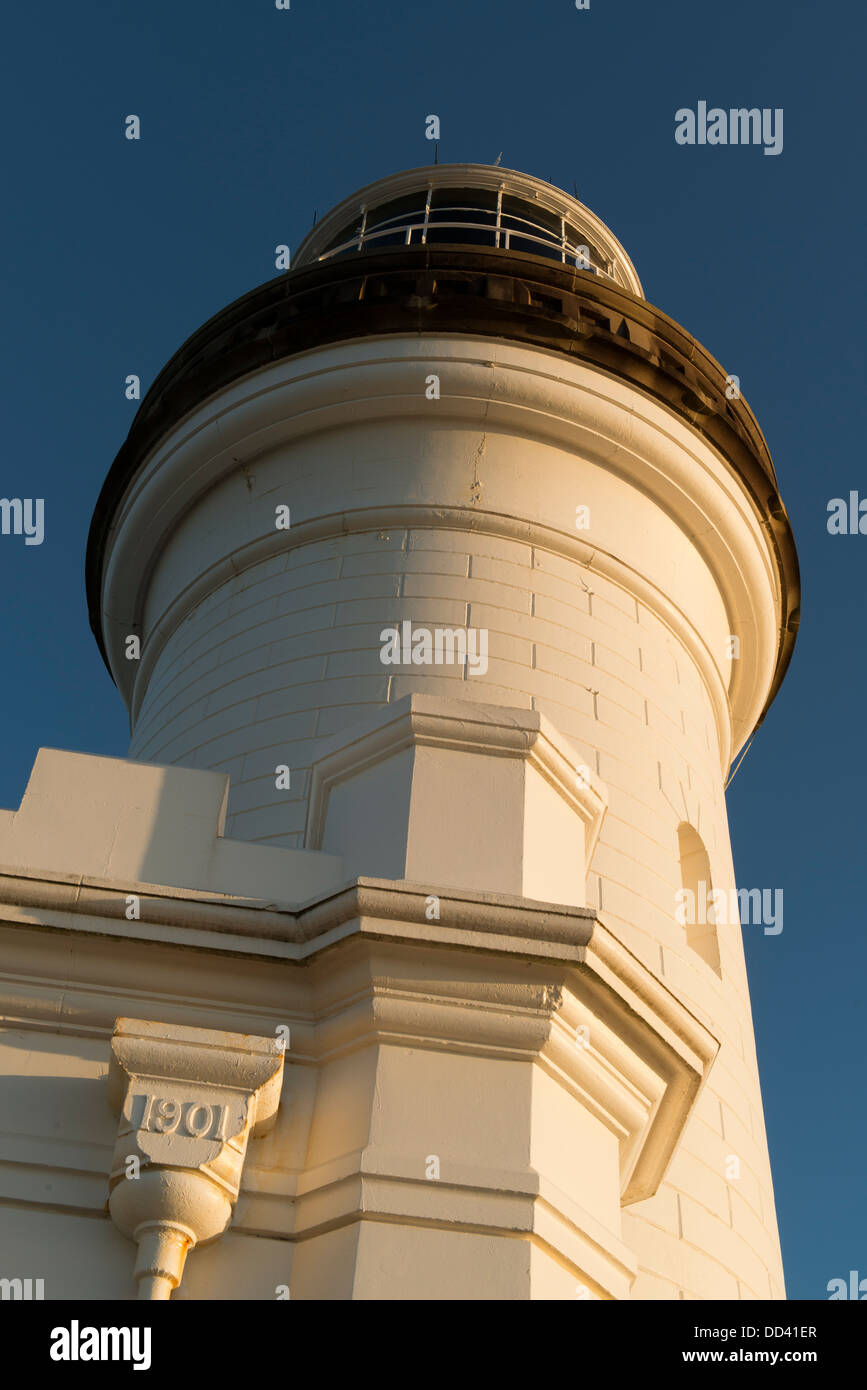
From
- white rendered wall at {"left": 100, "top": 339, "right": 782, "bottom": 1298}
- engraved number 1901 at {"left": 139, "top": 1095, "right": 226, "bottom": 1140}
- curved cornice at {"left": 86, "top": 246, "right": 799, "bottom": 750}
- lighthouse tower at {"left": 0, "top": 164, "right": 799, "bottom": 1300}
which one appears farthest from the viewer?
curved cornice at {"left": 86, "top": 246, "right": 799, "bottom": 750}

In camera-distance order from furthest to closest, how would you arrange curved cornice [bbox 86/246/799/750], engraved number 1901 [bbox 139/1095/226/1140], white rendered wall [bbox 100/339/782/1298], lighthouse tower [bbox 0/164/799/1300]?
1. curved cornice [bbox 86/246/799/750]
2. white rendered wall [bbox 100/339/782/1298]
3. lighthouse tower [bbox 0/164/799/1300]
4. engraved number 1901 [bbox 139/1095/226/1140]

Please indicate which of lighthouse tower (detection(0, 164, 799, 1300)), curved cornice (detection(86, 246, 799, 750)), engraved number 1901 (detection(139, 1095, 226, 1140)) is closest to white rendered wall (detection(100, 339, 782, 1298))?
lighthouse tower (detection(0, 164, 799, 1300))

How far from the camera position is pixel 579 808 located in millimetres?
4531

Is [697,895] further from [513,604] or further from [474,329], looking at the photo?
[474,329]

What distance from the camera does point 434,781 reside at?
4195 mm

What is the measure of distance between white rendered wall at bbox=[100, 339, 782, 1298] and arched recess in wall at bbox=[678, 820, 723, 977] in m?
0.10

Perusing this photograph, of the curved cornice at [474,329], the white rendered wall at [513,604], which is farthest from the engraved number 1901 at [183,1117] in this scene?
the curved cornice at [474,329]

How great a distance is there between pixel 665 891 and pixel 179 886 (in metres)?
3.24

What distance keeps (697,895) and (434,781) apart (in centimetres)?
345

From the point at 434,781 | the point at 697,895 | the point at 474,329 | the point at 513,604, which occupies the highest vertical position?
the point at 474,329

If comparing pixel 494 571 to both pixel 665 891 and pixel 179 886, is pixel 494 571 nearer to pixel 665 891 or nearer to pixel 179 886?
pixel 665 891

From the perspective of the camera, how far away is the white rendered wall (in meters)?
6.44

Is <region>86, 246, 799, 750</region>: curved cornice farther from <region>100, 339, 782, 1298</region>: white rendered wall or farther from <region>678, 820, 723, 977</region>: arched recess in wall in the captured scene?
<region>678, 820, 723, 977</region>: arched recess in wall

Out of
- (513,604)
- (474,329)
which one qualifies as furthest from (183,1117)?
(474,329)
